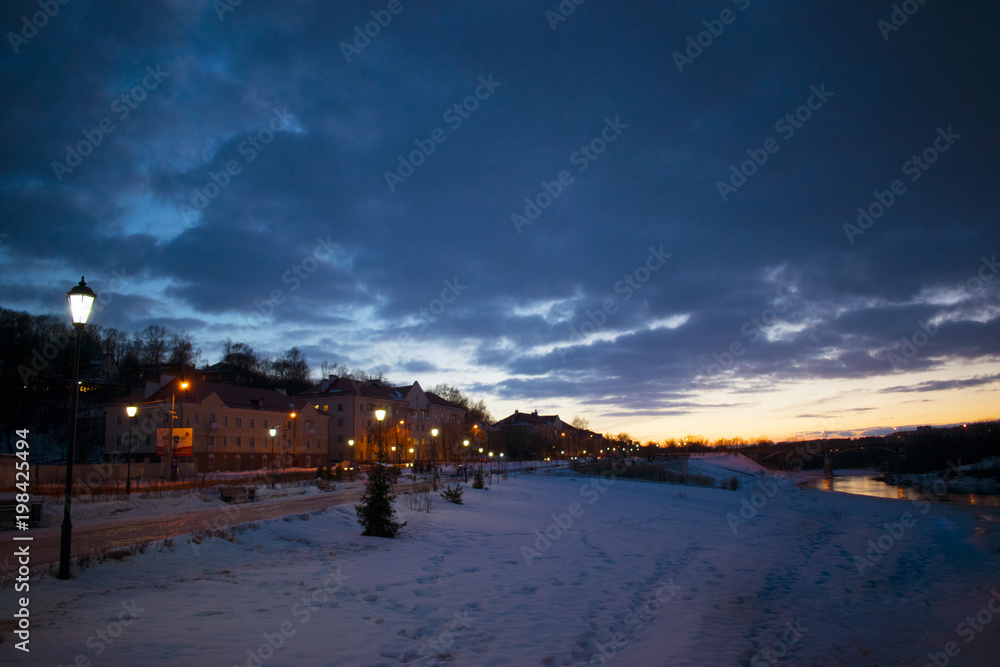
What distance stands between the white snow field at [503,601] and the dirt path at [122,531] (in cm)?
208

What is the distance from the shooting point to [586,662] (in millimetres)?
8508

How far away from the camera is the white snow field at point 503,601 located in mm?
7668

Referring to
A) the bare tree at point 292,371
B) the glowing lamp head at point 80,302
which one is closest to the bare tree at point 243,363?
the bare tree at point 292,371

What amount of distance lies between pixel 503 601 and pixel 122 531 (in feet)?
37.3

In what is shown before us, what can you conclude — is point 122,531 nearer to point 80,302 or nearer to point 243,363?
point 80,302

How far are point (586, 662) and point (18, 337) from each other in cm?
9689

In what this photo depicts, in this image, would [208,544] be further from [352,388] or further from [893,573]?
[352,388]

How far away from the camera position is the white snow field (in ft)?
25.2

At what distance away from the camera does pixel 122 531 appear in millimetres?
15805

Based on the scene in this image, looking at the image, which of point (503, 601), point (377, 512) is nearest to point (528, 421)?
point (377, 512)

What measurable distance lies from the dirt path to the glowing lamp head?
4.34 metres

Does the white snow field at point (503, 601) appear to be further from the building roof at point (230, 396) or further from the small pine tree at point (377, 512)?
the building roof at point (230, 396)

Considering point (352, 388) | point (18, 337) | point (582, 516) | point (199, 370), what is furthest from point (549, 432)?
point (582, 516)

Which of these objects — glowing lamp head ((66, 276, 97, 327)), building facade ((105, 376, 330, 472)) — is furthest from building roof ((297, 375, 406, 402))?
glowing lamp head ((66, 276, 97, 327))
